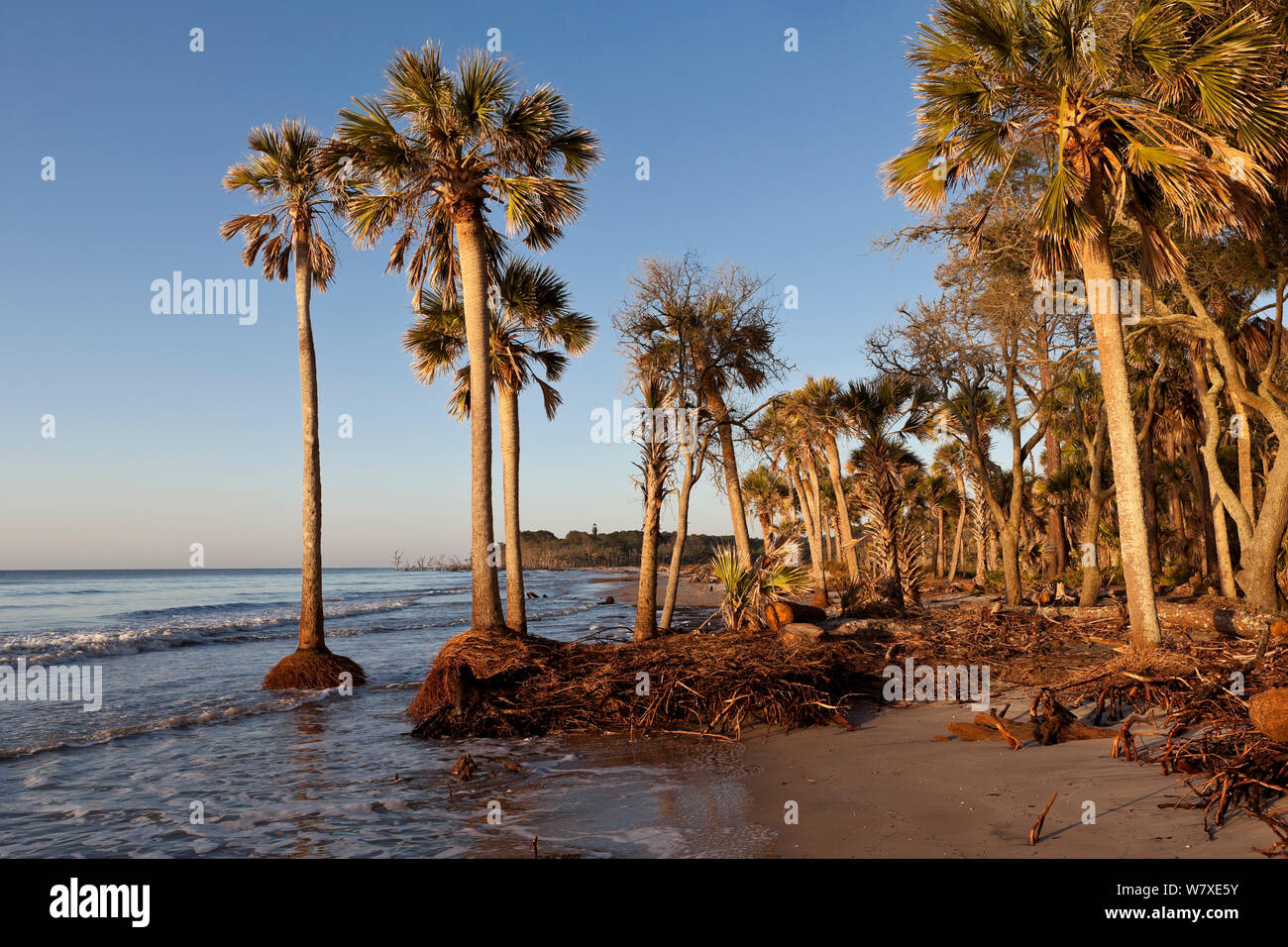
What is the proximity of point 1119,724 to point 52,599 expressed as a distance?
2492 inches

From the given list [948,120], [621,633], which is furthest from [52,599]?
[948,120]

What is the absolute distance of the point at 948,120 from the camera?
12.0 metres

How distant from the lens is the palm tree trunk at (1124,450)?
10.4 meters

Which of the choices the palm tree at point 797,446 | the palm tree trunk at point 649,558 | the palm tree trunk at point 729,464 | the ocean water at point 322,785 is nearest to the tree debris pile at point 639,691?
the ocean water at point 322,785

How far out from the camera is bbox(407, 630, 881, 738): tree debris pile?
10.7 metres

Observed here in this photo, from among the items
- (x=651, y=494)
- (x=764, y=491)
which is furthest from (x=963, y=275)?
(x=764, y=491)

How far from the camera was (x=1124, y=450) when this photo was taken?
34.8 feet

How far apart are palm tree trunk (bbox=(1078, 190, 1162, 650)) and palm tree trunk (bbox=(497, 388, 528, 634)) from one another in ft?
33.5

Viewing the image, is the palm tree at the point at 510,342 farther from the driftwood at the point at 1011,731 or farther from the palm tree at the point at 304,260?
the driftwood at the point at 1011,731

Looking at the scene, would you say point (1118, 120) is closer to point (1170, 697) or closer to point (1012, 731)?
point (1170, 697)

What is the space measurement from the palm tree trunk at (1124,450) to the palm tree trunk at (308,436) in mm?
14645

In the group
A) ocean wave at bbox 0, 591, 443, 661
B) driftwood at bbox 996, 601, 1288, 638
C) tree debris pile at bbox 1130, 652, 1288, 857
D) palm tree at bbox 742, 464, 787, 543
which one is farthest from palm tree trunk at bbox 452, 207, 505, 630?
palm tree at bbox 742, 464, 787, 543

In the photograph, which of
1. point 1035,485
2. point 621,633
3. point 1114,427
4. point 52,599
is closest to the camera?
point 1114,427
